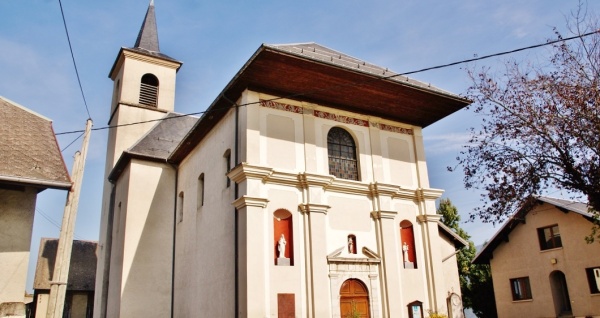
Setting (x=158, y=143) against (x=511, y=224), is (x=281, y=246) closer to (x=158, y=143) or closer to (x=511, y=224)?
(x=158, y=143)

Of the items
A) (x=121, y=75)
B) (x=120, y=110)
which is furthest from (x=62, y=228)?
(x=121, y=75)

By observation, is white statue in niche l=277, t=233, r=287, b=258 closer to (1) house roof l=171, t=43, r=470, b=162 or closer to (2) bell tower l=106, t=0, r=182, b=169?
(1) house roof l=171, t=43, r=470, b=162

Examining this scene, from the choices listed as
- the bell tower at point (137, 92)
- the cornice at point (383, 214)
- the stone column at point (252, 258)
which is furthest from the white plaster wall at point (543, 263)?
the bell tower at point (137, 92)

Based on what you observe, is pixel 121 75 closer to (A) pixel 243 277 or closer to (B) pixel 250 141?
(B) pixel 250 141

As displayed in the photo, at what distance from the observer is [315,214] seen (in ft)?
44.4

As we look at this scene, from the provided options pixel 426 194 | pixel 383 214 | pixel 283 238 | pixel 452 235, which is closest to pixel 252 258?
pixel 283 238

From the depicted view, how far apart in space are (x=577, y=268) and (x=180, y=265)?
677 inches

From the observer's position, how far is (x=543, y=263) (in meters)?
22.9

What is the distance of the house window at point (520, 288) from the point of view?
23.7m

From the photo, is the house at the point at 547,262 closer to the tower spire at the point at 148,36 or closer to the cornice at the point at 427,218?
the cornice at the point at 427,218

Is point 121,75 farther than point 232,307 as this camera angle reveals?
Yes

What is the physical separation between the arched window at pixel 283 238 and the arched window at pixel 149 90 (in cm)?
1543

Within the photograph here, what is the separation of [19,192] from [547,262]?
22.2 metres

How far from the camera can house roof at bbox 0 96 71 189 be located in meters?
9.04
